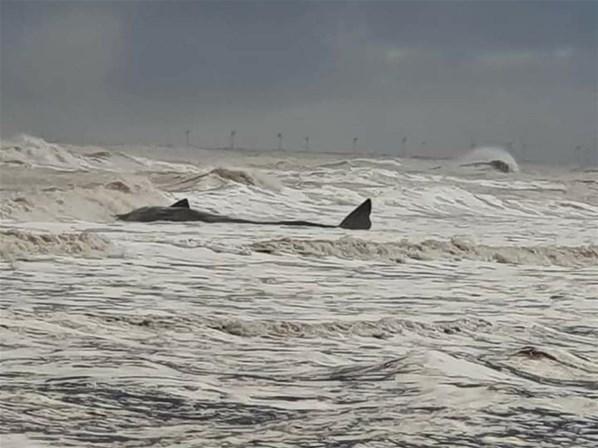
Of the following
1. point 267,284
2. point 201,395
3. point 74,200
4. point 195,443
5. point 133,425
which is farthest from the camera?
point 74,200

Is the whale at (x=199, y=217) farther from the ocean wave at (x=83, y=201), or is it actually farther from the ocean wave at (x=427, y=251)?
the ocean wave at (x=427, y=251)

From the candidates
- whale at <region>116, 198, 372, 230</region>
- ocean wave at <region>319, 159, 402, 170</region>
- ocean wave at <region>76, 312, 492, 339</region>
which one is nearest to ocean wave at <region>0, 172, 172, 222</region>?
whale at <region>116, 198, 372, 230</region>

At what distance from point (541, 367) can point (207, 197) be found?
28244mm

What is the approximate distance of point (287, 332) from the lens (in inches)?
544

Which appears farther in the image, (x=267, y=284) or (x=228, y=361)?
(x=267, y=284)

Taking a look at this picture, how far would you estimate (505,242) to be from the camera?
2959 centimetres

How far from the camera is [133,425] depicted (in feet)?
28.6

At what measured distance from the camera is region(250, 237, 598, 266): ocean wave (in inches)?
959

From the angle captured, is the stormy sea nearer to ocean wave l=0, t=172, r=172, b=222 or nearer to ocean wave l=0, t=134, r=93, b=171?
ocean wave l=0, t=172, r=172, b=222

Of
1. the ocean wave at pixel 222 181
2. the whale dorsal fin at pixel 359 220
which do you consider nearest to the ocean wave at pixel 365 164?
the ocean wave at pixel 222 181

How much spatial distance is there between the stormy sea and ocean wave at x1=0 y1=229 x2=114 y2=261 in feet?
0.17

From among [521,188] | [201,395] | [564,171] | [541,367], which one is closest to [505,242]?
[541,367]

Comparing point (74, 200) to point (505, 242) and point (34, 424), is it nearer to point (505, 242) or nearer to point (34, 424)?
point (505, 242)

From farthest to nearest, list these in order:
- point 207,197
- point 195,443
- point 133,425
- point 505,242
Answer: point 207,197, point 505,242, point 133,425, point 195,443
